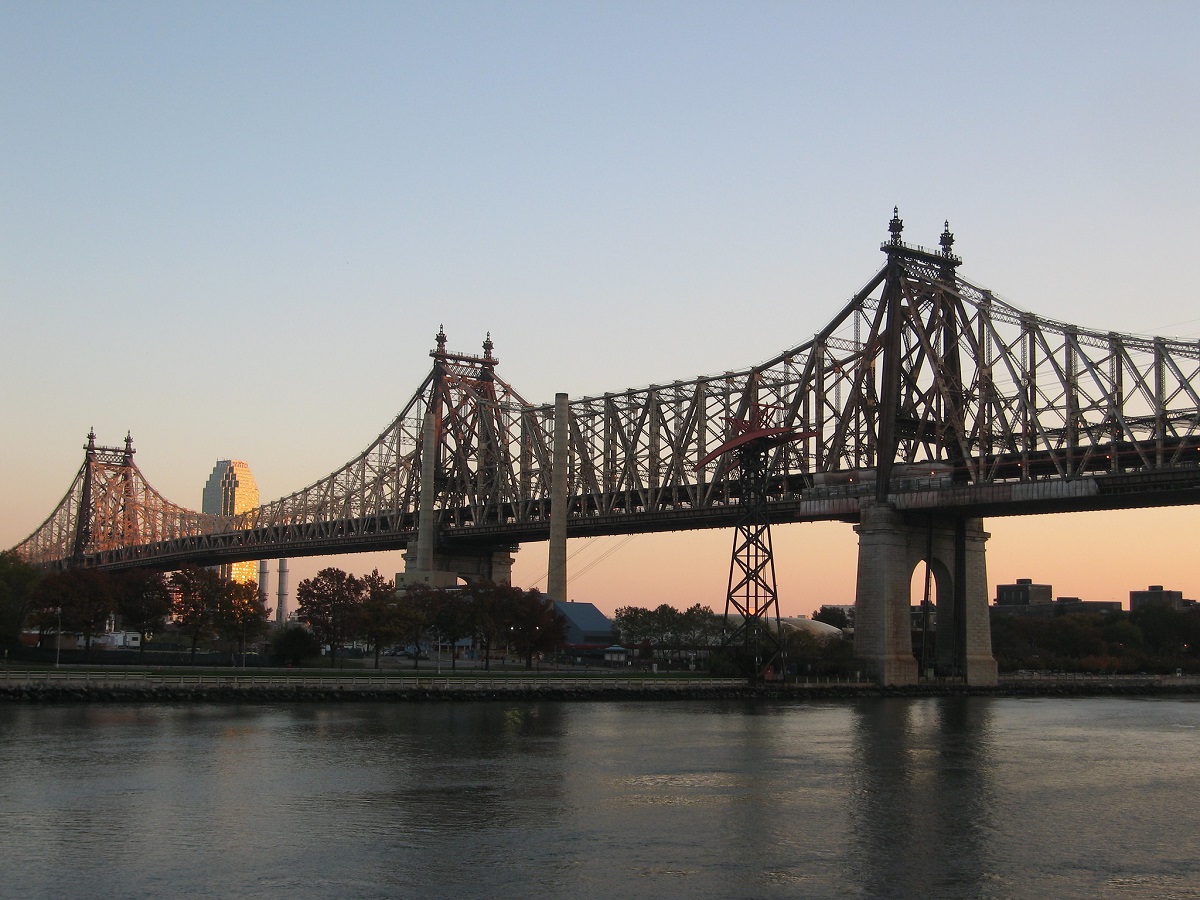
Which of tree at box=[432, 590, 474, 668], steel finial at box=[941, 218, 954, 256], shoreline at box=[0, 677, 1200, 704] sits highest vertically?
steel finial at box=[941, 218, 954, 256]

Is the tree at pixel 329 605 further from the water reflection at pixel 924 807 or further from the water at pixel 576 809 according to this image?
the water reflection at pixel 924 807

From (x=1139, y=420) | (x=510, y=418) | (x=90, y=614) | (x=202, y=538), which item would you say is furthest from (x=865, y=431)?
(x=202, y=538)

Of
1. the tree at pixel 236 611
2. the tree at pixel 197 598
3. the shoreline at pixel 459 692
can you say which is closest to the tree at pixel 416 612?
the tree at pixel 236 611

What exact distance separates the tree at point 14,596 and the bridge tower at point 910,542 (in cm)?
7099

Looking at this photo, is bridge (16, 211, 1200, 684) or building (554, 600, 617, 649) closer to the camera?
bridge (16, 211, 1200, 684)

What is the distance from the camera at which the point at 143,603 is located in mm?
119188

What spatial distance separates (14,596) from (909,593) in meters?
78.8

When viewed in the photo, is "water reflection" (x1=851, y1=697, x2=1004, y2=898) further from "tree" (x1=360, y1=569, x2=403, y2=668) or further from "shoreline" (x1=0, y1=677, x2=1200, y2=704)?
"tree" (x1=360, y1=569, x2=403, y2=668)

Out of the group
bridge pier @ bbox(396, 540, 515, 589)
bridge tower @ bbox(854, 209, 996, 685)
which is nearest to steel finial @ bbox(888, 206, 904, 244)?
bridge tower @ bbox(854, 209, 996, 685)

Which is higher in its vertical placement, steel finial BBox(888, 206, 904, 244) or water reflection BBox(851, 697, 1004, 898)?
steel finial BBox(888, 206, 904, 244)

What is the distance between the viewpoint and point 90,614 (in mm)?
112125

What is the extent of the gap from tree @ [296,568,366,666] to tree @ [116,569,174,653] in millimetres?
12094

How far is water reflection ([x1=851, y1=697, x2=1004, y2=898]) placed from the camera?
108ft

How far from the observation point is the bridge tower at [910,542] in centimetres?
9400
